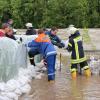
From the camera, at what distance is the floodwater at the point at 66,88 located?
11430 mm

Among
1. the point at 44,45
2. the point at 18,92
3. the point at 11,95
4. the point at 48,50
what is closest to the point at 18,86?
the point at 18,92

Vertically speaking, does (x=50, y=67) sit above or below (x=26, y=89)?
above

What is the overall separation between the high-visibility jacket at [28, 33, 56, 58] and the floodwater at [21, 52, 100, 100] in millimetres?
816

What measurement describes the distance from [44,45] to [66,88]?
1.95 m

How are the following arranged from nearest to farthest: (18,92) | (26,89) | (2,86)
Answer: (2,86) → (18,92) → (26,89)

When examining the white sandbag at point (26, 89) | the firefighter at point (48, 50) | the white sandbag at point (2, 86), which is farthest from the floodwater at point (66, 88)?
the white sandbag at point (2, 86)

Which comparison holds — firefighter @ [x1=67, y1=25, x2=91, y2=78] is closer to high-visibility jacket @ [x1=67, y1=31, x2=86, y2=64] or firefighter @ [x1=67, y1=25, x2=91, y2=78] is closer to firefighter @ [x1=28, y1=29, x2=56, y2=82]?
high-visibility jacket @ [x1=67, y1=31, x2=86, y2=64]

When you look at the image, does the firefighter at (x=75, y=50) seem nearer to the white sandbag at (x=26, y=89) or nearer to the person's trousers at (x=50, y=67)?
the person's trousers at (x=50, y=67)

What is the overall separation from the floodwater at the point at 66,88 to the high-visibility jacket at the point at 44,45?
816mm

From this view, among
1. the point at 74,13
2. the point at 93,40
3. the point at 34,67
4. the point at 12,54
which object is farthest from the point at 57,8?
the point at 12,54

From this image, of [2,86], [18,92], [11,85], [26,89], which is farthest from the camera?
[26,89]

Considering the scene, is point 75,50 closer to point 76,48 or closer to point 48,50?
point 76,48

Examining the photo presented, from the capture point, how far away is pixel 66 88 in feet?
42.0

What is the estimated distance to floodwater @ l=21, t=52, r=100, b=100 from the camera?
37.5ft
